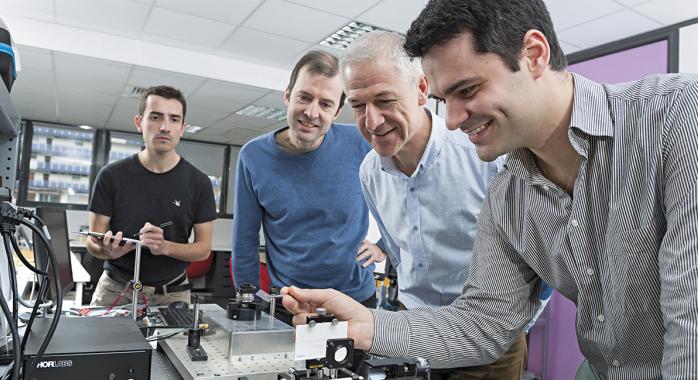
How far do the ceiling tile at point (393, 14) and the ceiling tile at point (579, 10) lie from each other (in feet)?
3.04

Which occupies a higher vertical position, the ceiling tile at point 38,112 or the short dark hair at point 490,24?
the ceiling tile at point 38,112

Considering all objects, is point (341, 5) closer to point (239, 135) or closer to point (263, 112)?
point (263, 112)

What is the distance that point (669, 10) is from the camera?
3.40 metres

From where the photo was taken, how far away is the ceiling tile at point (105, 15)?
3.96 m

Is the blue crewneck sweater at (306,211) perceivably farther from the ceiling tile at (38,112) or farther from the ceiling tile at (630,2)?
the ceiling tile at (38,112)

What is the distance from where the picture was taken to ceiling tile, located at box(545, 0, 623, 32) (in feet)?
11.2

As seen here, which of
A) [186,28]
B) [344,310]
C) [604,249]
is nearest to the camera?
[604,249]

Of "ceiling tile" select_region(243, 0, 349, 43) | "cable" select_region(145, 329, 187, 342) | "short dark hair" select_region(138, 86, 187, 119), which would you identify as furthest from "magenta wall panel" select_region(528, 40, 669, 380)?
"cable" select_region(145, 329, 187, 342)

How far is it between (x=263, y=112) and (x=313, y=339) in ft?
20.0

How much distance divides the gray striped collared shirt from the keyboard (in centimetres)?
51

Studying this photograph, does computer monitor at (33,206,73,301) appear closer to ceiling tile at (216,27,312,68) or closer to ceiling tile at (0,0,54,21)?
ceiling tile at (216,27,312,68)

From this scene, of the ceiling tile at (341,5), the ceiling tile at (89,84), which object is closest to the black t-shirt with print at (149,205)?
the ceiling tile at (341,5)

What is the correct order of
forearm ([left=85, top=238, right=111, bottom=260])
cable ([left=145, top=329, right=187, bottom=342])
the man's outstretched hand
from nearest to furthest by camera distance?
the man's outstretched hand
cable ([left=145, top=329, right=187, bottom=342])
forearm ([left=85, top=238, right=111, bottom=260])

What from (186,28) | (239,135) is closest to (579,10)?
(186,28)
